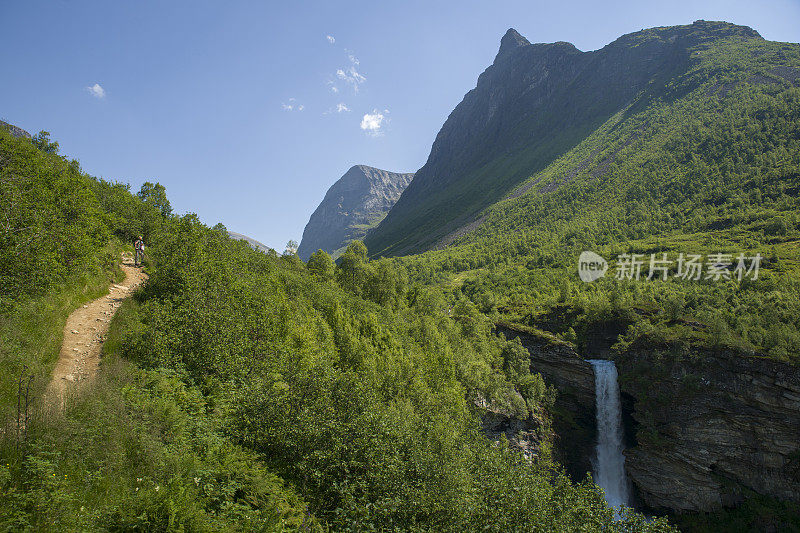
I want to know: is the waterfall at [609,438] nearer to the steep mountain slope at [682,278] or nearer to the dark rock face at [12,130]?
the steep mountain slope at [682,278]

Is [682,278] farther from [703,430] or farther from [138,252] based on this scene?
[138,252]

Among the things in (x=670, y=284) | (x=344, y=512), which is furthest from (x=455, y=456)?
(x=670, y=284)

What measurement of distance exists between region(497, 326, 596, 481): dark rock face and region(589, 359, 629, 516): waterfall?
1.06 metres

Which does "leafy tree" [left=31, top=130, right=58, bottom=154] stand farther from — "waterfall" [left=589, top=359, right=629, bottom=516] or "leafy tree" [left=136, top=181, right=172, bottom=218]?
"waterfall" [left=589, top=359, right=629, bottom=516]

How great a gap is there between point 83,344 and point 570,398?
6246 centimetres

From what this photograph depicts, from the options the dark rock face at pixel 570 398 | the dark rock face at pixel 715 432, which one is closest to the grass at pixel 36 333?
the dark rock face at pixel 570 398

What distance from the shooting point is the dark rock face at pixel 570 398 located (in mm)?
53250

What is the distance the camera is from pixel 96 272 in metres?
21.3

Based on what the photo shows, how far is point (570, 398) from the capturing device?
190 feet

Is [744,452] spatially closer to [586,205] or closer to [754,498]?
[754,498]

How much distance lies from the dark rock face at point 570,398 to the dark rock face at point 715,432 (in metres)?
6.22

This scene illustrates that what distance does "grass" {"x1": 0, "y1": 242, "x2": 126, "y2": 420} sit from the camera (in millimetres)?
11164

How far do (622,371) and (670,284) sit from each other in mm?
42392

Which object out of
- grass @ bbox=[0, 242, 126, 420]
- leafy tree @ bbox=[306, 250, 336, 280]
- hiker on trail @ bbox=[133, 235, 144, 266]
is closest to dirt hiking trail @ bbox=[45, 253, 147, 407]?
grass @ bbox=[0, 242, 126, 420]
